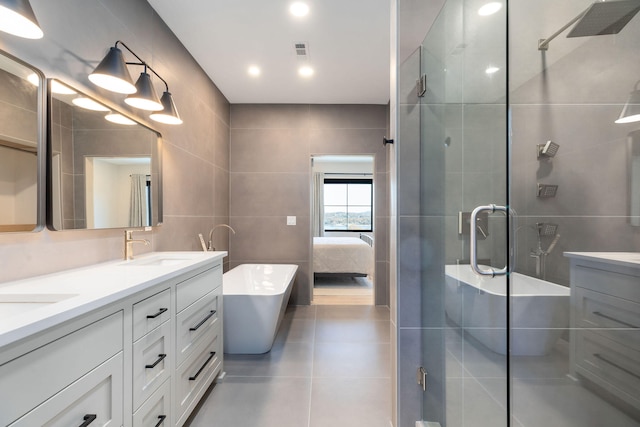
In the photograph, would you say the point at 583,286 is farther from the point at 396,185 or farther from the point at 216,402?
the point at 216,402

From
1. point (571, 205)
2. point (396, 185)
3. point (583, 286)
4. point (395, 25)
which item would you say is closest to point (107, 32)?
point (395, 25)

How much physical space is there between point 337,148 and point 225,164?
1463 millimetres

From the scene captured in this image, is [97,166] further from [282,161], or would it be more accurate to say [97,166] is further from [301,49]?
[282,161]

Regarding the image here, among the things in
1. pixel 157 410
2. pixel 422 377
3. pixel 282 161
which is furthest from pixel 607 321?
pixel 282 161

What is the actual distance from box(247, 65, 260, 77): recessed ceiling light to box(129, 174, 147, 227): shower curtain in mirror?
5.20 ft

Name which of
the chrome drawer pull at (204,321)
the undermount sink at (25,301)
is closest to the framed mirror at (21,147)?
the undermount sink at (25,301)

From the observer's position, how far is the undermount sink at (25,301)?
35.0 inches

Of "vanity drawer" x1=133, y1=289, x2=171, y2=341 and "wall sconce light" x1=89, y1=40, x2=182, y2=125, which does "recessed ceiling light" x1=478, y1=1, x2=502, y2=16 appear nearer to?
"wall sconce light" x1=89, y1=40, x2=182, y2=125

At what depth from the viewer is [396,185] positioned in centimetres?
149

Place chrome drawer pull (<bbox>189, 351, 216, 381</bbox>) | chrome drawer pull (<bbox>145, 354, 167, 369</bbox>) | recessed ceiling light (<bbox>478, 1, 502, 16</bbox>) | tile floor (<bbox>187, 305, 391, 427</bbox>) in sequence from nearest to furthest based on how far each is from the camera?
recessed ceiling light (<bbox>478, 1, 502, 16</bbox>), chrome drawer pull (<bbox>145, 354, 167, 369</bbox>), chrome drawer pull (<bbox>189, 351, 216, 381</bbox>), tile floor (<bbox>187, 305, 391, 427</bbox>)

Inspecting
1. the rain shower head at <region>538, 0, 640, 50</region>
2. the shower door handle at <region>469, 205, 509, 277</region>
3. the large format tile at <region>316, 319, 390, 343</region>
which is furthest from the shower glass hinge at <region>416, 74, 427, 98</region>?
the large format tile at <region>316, 319, 390, 343</region>

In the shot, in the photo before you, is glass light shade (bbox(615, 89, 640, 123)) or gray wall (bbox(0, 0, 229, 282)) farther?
gray wall (bbox(0, 0, 229, 282))

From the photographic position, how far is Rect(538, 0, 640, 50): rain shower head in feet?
2.48

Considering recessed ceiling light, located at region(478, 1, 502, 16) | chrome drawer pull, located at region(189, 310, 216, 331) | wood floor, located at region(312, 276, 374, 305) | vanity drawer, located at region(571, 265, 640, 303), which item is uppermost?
recessed ceiling light, located at region(478, 1, 502, 16)
